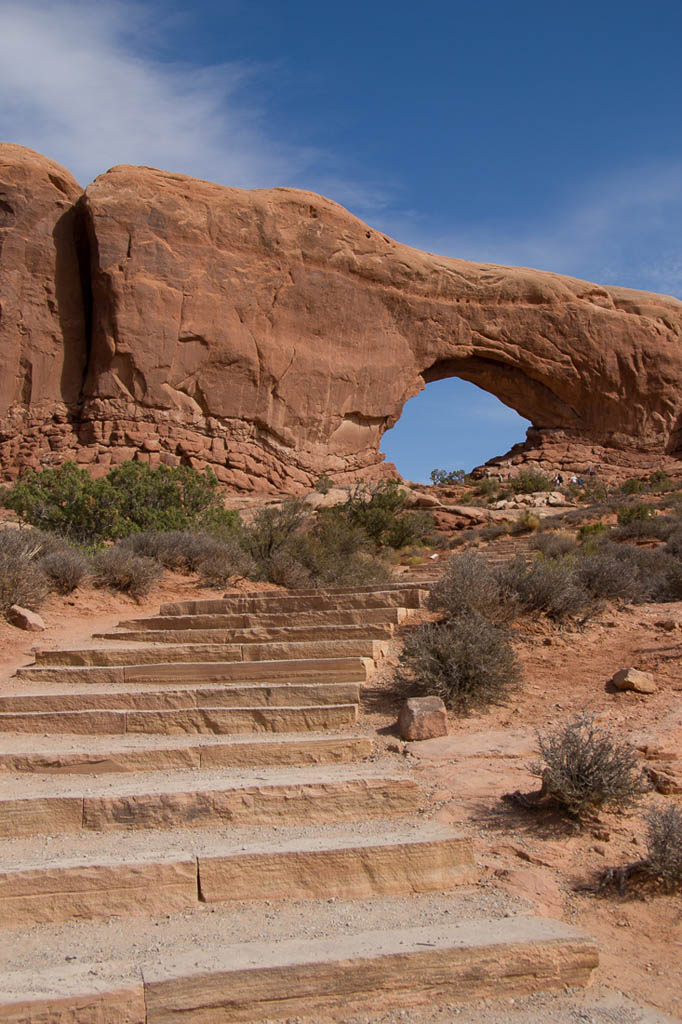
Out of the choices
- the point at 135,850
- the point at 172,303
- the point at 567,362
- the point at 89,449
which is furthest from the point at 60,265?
the point at 135,850

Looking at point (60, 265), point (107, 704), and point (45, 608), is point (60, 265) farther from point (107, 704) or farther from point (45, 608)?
point (107, 704)

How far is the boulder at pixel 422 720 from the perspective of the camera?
4395 millimetres

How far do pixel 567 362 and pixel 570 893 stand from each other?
89.0ft

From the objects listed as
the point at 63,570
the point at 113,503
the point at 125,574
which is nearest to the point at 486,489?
the point at 113,503

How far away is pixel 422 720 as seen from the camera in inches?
174

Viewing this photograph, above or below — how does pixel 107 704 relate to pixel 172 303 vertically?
below

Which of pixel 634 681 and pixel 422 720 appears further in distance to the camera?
pixel 634 681

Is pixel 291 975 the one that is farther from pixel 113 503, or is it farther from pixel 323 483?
pixel 323 483

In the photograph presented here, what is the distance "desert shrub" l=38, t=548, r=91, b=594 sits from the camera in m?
8.62

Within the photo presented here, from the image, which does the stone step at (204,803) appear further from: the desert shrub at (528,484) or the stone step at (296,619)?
the desert shrub at (528,484)

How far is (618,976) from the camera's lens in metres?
2.58

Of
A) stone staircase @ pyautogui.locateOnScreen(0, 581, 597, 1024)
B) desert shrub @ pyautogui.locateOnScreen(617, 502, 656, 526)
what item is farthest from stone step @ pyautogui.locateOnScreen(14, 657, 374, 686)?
desert shrub @ pyautogui.locateOnScreen(617, 502, 656, 526)

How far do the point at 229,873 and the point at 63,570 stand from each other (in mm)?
6389

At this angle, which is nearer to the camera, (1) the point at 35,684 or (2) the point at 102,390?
(1) the point at 35,684
